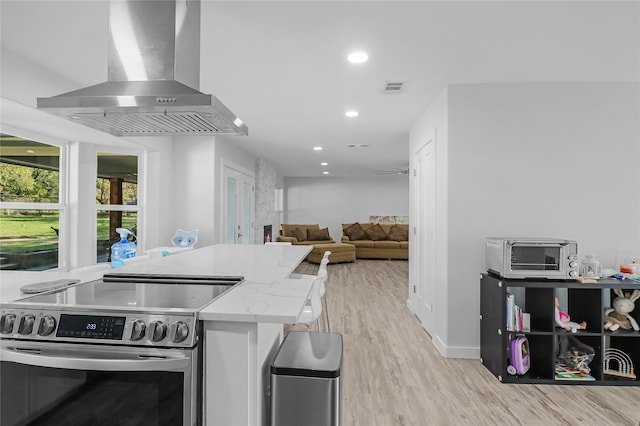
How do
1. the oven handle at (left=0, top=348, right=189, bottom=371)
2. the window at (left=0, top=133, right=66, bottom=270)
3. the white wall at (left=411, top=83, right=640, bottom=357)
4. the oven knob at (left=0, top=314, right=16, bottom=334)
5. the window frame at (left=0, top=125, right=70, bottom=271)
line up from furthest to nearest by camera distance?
the window frame at (left=0, top=125, right=70, bottom=271) < the window at (left=0, top=133, right=66, bottom=270) < the white wall at (left=411, top=83, right=640, bottom=357) < the oven knob at (left=0, top=314, right=16, bottom=334) < the oven handle at (left=0, top=348, right=189, bottom=371)

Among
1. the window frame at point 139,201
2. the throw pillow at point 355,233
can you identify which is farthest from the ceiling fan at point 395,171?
the window frame at point 139,201

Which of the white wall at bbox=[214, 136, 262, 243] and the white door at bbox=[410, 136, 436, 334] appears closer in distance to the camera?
the white door at bbox=[410, 136, 436, 334]

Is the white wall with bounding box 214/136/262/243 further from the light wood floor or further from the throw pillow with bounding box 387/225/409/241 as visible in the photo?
the throw pillow with bounding box 387/225/409/241

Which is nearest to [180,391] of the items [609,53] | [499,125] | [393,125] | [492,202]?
[492,202]

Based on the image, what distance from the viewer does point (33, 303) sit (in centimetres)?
133

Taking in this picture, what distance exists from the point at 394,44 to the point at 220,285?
1.95 meters

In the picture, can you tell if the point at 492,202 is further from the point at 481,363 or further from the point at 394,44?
the point at 394,44

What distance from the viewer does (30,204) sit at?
359 cm

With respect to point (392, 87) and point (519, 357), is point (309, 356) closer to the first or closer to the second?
point (519, 357)

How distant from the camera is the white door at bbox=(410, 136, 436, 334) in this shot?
3721 mm

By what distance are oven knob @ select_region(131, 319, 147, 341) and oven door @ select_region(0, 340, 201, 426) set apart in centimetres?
5

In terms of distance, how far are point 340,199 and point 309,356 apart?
33.3 ft

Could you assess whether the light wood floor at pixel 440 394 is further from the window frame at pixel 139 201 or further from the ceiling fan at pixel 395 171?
the ceiling fan at pixel 395 171

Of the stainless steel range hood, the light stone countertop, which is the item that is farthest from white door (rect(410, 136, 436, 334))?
the stainless steel range hood
